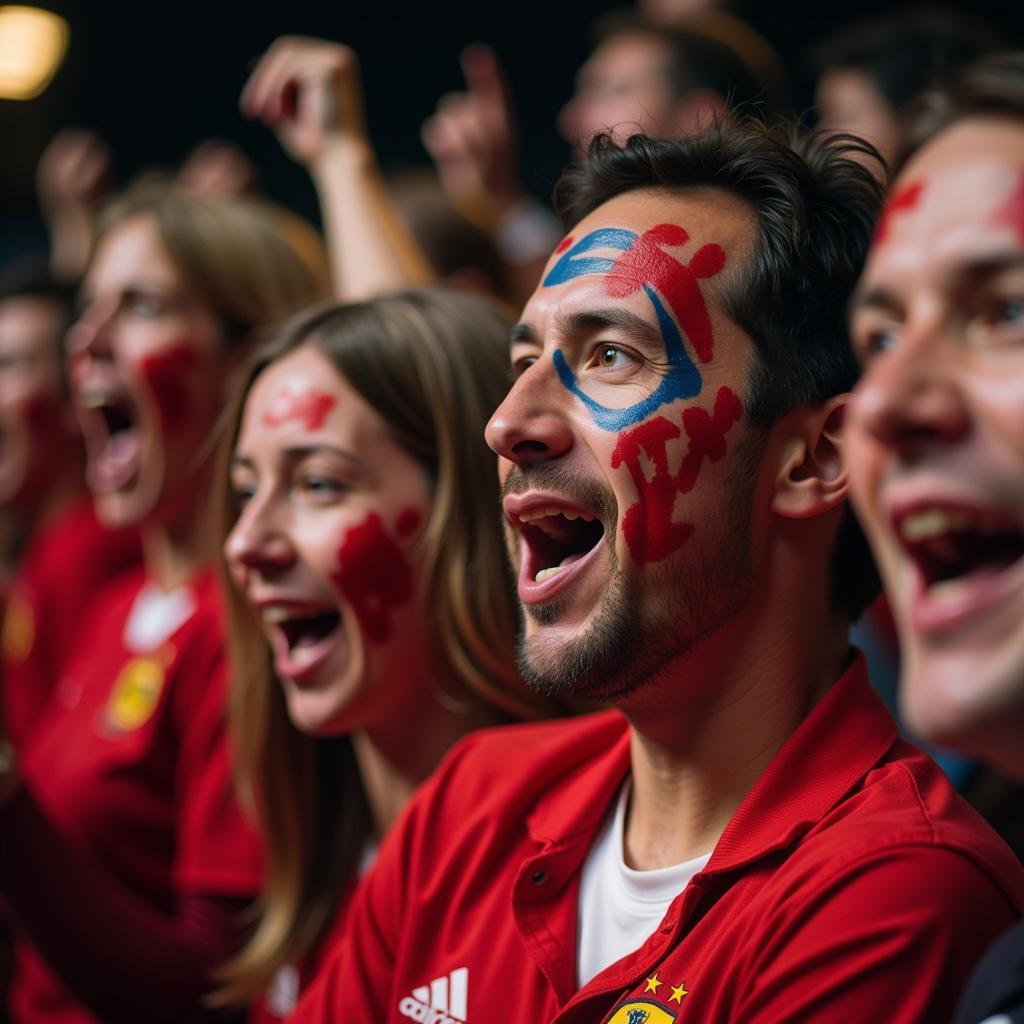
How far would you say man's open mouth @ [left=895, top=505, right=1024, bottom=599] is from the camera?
1159 millimetres

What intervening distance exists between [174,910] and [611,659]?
1.49 meters

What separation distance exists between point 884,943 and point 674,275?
76 cm

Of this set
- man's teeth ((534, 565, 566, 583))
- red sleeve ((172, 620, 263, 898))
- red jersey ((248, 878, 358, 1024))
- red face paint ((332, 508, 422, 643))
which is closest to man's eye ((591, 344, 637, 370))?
man's teeth ((534, 565, 566, 583))

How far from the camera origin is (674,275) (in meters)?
1.69

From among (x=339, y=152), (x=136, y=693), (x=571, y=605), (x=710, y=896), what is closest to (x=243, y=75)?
(x=339, y=152)

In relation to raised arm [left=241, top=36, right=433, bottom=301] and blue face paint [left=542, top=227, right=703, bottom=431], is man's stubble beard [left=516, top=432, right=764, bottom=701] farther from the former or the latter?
raised arm [left=241, top=36, right=433, bottom=301]

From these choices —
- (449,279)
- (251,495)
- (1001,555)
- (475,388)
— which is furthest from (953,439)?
(449,279)

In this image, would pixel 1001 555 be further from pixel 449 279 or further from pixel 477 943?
pixel 449 279

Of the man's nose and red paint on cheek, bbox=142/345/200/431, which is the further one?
red paint on cheek, bbox=142/345/200/431

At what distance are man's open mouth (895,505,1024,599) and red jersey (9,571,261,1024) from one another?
1.68m

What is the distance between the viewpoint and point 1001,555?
120 centimetres

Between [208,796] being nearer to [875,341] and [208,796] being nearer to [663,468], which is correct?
[663,468]

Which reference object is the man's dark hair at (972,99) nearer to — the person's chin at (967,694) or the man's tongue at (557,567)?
the person's chin at (967,694)

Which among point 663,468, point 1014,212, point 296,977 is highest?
point 1014,212
